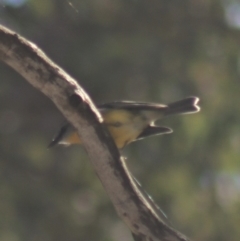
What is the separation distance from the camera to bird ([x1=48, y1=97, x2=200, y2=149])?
3.41 m

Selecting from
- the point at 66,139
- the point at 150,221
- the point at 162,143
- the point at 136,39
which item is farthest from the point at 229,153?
the point at 150,221

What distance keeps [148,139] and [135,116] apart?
2996 mm

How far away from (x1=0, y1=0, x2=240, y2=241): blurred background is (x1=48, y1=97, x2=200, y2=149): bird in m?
2.78

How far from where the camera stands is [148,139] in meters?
6.52

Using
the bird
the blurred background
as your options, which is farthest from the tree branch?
the blurred background

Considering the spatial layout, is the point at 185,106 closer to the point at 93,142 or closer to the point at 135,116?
the point at 135,116

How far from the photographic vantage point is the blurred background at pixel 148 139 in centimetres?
642

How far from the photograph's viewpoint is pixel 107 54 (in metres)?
6.59

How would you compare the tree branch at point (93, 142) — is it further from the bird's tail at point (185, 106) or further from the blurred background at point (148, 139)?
the blurred background at point (148, 139)

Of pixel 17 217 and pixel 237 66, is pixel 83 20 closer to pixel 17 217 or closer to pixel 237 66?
pixel 237 66

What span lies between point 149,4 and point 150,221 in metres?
4.71

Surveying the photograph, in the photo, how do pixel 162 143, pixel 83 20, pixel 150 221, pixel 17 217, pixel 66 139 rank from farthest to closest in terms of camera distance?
pixel 83 20
pixel 162 143
pixel 17 217
pixel 66 139
pixel 150 221

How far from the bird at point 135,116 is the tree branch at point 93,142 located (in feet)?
3.01

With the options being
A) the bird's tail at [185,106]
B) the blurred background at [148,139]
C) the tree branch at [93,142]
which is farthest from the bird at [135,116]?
the blurred background at [148,139]
